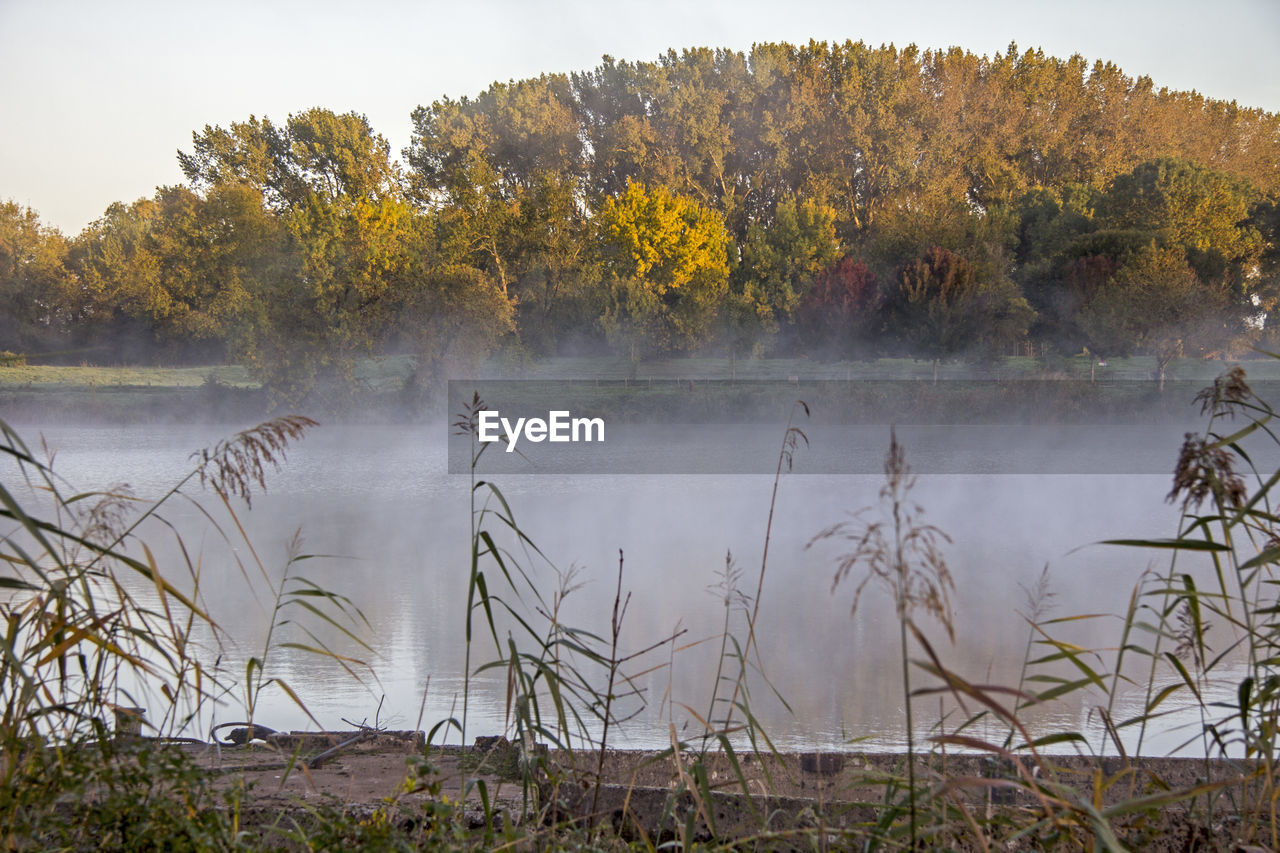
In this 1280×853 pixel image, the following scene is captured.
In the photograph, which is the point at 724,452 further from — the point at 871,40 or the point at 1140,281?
the point at 871,40

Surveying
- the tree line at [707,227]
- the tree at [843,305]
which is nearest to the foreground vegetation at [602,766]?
the tree line at [707,227]

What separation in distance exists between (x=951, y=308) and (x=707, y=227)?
404 centimetres

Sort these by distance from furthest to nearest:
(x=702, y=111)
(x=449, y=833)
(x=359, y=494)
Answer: (x=702, y=111) < (x=359, y=494) < (x=449, y=833)

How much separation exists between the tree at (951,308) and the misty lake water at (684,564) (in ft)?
8.71

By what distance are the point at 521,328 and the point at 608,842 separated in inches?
606

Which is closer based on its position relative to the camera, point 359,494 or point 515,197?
point 359,494

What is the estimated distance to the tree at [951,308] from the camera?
14492mm

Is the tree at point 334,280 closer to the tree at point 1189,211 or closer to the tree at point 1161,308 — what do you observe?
the tree at point 1161,308

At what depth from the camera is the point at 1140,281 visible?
44.5ft

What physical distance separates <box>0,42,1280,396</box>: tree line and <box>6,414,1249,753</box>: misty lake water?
3099 mm

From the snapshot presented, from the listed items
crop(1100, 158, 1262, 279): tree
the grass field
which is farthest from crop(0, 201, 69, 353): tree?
crop(1100, 158, 1262, 279): tree

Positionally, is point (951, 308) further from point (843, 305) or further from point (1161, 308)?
point (1161, 308)

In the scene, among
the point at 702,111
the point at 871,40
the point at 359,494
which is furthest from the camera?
the point at 871,40

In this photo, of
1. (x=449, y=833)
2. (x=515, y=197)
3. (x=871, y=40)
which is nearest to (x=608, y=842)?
(x=449, y=833)
